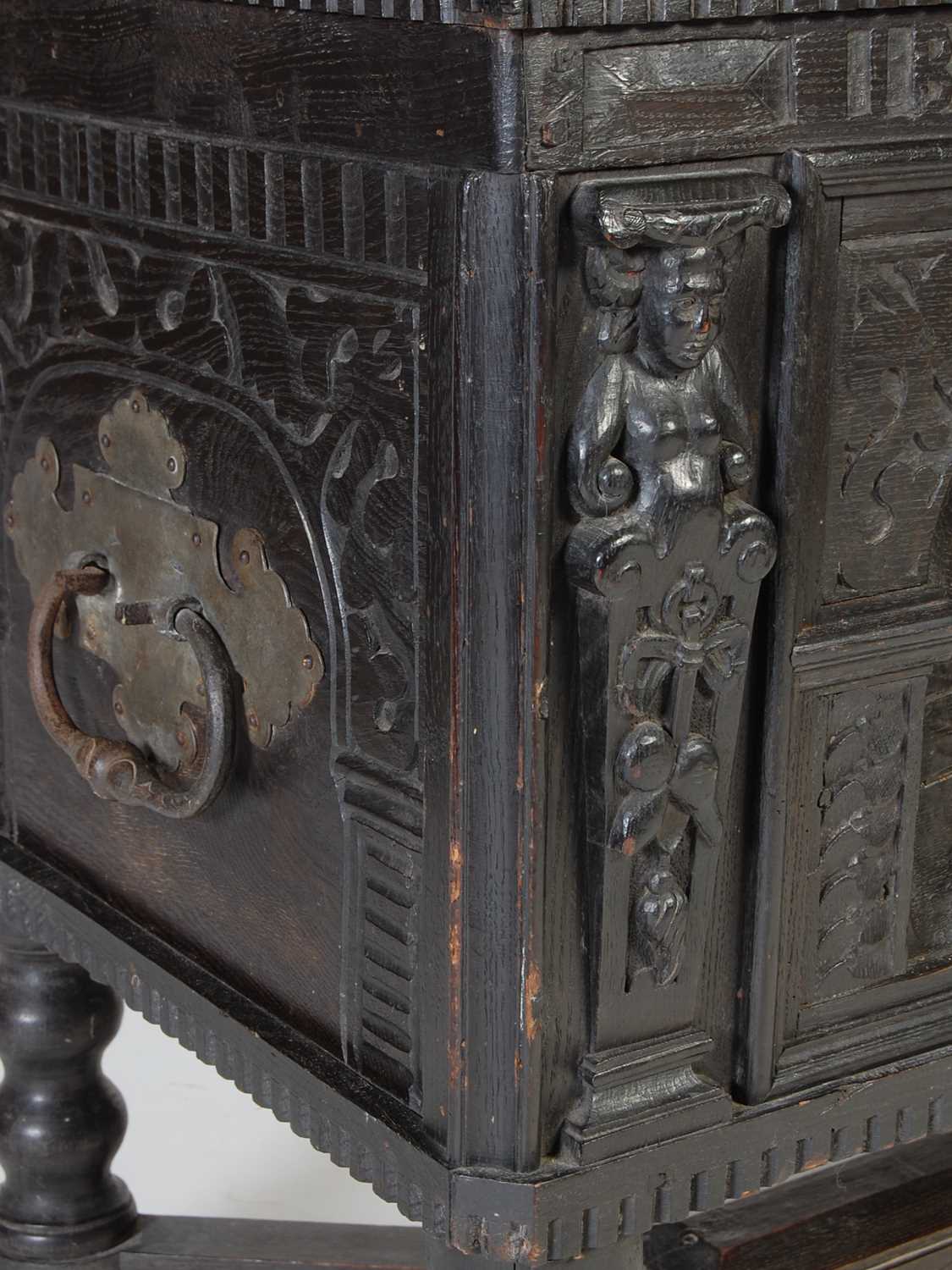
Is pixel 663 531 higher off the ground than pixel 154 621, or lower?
higher

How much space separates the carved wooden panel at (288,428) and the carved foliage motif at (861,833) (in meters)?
0.21

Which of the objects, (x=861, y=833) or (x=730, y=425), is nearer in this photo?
(x=730, y=425)

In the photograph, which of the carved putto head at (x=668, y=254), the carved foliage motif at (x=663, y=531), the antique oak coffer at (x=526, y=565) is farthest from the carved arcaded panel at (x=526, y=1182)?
the carved putto head at (x=668, y=254)

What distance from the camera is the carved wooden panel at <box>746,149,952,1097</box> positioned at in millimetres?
1111

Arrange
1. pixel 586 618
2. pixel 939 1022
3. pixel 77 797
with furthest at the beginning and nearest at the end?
1. pixel 77 797
2. pixel 939 1022
3. pixel 586 618

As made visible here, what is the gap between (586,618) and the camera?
41.9 inches

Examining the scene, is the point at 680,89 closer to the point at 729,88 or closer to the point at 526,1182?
the point at 729,88

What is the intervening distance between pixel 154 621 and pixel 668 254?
1.42 feet

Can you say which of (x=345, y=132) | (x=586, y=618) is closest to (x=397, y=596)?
(x=586, y=618)

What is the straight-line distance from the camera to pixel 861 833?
3.95 feet

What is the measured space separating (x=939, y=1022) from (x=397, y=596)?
38cm

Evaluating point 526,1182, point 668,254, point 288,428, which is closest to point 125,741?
point 288,428

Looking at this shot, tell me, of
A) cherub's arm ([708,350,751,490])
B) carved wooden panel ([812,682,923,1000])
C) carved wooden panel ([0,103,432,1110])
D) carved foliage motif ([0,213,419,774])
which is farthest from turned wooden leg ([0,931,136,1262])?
cherub's arm ([708,350,751,490])

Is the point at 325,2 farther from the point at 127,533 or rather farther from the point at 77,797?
the point at 77,797
